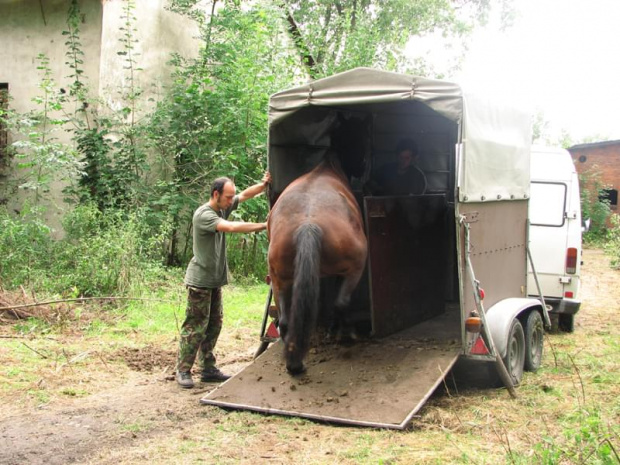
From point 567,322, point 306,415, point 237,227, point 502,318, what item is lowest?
point 567,322

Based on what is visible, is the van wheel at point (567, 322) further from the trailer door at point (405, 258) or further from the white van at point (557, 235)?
the trailer door at point (405, 258)

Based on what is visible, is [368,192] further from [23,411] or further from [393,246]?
[23,411]

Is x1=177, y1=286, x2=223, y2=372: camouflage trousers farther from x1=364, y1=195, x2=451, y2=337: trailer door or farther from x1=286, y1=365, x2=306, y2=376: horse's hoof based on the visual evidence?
x1=364, y1=195, x2=451, y2=337: trailer door

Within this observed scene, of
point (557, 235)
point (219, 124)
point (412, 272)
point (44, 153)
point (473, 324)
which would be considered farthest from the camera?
point (219, 124)

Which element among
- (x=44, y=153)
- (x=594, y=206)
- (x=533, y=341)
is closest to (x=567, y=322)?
(x=533, y=341)

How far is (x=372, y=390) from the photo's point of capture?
16.8 ft

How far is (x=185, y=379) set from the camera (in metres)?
5.99

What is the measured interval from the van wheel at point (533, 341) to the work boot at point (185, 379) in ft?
11.5

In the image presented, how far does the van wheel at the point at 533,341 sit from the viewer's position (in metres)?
6.64

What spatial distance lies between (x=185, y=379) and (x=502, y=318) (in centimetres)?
308

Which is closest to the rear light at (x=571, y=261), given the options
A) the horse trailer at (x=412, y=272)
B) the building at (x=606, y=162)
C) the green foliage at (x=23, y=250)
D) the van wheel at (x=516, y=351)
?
the horse trailer at (x=412, y=272)

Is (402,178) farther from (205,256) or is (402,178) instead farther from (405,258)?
(205,256)

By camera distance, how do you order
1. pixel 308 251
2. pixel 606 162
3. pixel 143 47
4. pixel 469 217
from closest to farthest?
1. pixel 308 251
2. pixel 469 217
3. pixel 143 47
4. pixel 606 162

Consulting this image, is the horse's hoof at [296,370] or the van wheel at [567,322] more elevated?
the horse's hoof at [296,370]
